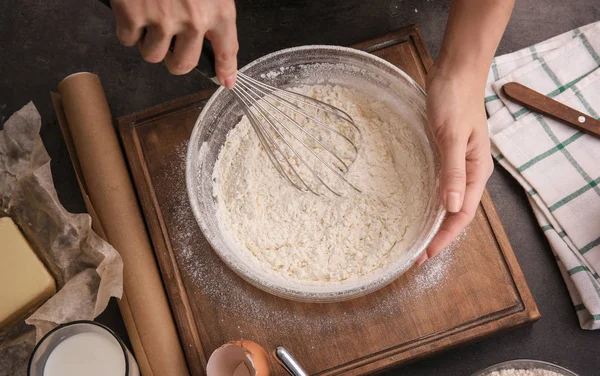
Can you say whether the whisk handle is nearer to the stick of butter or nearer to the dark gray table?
the dark gray table

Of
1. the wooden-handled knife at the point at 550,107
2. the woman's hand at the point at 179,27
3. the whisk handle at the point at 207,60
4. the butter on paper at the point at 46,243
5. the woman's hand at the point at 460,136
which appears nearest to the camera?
the woman's hand at the point at 179,27

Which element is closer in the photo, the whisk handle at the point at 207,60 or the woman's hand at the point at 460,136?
the whisk handle at the point at 207,60

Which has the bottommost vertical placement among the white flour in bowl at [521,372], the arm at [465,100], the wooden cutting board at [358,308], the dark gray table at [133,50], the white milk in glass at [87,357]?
the white flour in bowl at [521,372]

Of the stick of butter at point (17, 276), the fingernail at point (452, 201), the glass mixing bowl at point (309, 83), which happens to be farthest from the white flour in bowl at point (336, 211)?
the stick of butter at point (17, 276)

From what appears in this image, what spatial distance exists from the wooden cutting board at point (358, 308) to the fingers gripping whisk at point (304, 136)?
23cm

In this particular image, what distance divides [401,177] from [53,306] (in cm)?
71

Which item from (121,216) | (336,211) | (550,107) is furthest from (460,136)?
(121,216)

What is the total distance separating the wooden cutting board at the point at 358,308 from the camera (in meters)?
1.16

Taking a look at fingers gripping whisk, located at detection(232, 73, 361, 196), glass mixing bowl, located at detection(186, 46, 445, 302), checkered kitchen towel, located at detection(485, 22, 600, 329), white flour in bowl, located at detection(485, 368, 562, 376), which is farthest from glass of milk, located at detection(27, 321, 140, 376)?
checkered kitchen towel, located at detection(485, 22, 600, 329)

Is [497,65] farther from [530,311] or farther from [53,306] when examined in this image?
[53,306]

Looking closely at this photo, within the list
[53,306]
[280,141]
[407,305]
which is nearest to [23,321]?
[53,306]

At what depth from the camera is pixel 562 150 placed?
1.31 metres

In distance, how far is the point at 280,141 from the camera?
120 centimetres

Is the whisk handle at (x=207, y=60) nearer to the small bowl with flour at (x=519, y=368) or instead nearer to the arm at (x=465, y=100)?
the arm at (x=465, y=100)
